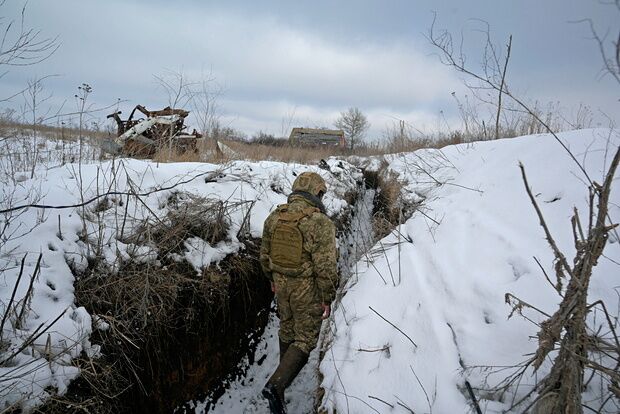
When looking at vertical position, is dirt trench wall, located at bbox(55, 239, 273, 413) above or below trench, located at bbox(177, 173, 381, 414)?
above

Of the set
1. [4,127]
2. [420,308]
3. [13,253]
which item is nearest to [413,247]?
[420,308]

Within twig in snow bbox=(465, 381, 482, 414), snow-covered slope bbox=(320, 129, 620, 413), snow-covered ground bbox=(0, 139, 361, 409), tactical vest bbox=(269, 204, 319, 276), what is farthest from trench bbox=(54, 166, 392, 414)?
twig in snow bbox=(465, 381, 482, 414)

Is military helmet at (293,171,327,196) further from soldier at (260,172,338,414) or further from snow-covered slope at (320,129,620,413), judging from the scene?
snow-covered slope at (320,129,620,413)

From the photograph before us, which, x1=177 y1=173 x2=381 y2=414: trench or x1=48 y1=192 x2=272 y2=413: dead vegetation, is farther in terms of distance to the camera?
Answer: x1=177 y1=173 x2=381 y2=414: trench

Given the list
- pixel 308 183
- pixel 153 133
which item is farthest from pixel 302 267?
pixel 153 133

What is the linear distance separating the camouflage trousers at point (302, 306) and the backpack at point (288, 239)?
184mm

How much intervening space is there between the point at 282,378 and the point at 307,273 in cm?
94

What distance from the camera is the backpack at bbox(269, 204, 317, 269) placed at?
9.59ft

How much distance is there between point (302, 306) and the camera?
3.02m

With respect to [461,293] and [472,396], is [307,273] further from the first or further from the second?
[472,396]

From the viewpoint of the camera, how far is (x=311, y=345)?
3.05 m

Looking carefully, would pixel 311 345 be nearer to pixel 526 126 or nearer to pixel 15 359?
pixel 15 359

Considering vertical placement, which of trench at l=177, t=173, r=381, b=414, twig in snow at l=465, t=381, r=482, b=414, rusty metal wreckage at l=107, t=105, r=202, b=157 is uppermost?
rusty metal wreckage at l=107, t=105, r=202, b=157

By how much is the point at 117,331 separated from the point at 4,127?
3357mm
